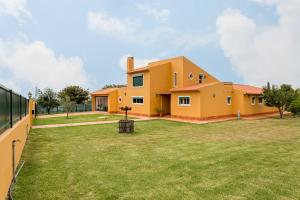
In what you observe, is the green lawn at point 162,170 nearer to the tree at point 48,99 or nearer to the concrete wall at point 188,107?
the concrete wall at point 188,107

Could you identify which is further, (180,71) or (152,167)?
(180,71)

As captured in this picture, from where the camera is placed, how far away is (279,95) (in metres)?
24.6

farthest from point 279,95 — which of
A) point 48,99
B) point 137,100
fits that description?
point 48,99

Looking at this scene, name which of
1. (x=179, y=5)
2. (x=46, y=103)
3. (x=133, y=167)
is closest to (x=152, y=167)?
(x=133, y=167)

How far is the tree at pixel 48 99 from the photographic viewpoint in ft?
119

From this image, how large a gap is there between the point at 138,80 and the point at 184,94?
23.3ft

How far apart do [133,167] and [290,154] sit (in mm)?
6171

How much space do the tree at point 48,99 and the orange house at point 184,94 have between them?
36.8 ft

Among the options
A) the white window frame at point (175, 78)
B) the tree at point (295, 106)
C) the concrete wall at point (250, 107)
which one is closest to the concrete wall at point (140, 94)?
the white window frame at point (175, 78)

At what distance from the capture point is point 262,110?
29.3 metres

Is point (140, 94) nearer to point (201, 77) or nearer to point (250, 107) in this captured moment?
point (201, 77)

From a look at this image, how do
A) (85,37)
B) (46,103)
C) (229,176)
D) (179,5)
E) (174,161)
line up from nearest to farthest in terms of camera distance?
(229,176) → (174,161) → (179,5) → (85,37) → (46,103)

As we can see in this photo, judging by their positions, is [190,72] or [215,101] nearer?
[215,101]

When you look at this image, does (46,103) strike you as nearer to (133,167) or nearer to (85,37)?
(85,37)
